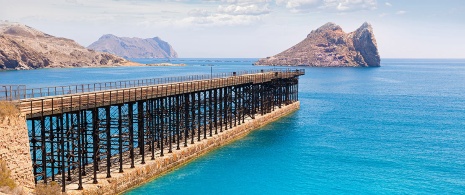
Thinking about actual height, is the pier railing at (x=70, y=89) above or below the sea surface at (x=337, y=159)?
above

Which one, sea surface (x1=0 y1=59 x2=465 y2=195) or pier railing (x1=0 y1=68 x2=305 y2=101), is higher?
pier railing (x1=0 y1=68 x2=305 y2=101)

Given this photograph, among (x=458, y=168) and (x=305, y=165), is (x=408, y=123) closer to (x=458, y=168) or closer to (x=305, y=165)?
(x=458, y=168)

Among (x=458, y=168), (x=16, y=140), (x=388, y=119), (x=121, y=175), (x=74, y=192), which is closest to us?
(x=16, y=140)

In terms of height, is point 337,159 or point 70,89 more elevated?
point 70,89

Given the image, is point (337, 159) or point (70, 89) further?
point (70, 89)

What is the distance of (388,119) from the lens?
3551 inches

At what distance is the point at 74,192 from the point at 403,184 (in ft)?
98.3

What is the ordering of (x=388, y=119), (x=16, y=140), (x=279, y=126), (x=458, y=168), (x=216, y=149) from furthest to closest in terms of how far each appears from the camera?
(x=388, y=119) → (x=279, y=126) → (x=216, y=149) → (x=458, y=168) → (x=16, y=140)

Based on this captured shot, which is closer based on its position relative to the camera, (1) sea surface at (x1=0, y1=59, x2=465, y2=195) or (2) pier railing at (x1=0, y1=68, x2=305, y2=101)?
(2) pier railing at (x1=0, y1=68, x2=305, y2=101)

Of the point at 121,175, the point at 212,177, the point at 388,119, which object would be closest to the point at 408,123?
the point at 388,119

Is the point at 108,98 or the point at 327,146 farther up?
the point at 108,98

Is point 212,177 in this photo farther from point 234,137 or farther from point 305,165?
point 234,137

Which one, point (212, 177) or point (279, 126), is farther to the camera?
point (279, 126)

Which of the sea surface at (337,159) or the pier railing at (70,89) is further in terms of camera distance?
the sea surface at (337,159)
